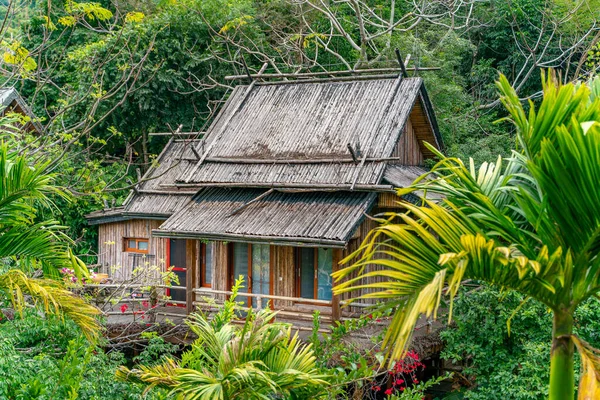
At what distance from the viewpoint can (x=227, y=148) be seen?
1520 cm

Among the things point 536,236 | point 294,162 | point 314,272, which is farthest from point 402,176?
point 536,236

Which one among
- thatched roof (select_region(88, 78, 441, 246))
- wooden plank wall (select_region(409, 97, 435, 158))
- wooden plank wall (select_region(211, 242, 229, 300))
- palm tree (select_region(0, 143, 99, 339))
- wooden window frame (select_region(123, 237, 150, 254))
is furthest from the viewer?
wooden window frame (select_region(123, 237, 150, 254))

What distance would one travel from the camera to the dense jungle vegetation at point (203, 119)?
250 inches

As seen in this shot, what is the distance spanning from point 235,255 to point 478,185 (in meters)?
11.4

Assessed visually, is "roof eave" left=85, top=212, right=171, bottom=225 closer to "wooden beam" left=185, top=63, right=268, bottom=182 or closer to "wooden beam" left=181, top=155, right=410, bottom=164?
"wooden beam" left=185, top=63, right=268, bottom=182

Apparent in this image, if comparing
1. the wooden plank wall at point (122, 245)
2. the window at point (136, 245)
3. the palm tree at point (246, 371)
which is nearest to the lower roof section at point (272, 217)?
the wooden plank wall at point (122, 245)

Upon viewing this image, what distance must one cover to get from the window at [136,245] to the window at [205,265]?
2230mm

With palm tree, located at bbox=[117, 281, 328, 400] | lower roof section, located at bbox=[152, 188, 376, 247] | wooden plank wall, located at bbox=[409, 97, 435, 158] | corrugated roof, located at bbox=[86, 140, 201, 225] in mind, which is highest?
wooden plank wall, located at bbox=[409, 97, 435, 158]

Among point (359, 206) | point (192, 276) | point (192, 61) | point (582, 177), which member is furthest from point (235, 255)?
point (582, 177)

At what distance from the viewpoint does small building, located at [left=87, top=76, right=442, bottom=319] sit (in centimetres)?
1305

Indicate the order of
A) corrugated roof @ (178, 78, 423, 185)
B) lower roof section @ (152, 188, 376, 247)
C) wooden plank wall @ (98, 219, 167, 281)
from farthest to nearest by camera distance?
wooden plank wall @ (98, 219, 167, 281), corrugated roof @ (178, 78, 423, 185), lower roof section @ (152, 188, 376, 247)

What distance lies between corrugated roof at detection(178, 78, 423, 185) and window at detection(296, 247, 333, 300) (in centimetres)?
158

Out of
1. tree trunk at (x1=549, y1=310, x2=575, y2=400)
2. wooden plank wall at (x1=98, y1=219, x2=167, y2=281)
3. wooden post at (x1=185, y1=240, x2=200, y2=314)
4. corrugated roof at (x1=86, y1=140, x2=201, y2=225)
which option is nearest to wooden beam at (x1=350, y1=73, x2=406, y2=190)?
wooden post at (x1=185, y1=240, x2=200, y2=314)

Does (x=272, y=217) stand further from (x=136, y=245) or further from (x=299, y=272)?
(x=136, y=245)
